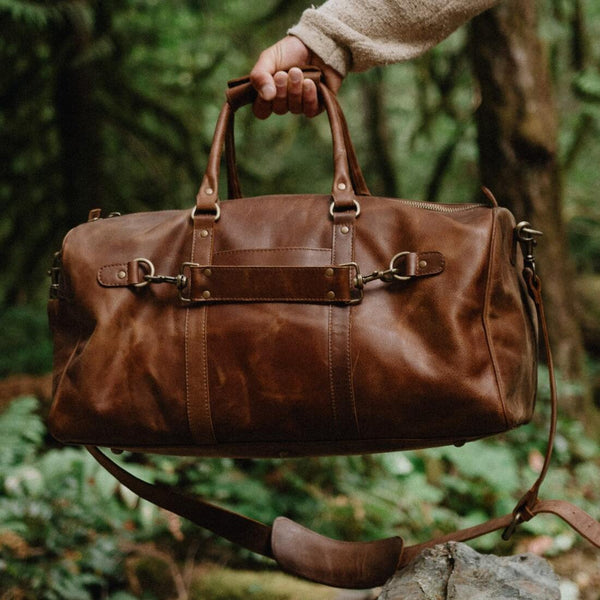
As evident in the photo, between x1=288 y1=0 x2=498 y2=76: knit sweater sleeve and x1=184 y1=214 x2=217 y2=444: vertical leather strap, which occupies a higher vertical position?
x1=288 y1=0 x2=498 y2=76: knit sweater sleeve

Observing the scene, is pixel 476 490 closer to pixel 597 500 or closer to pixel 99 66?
pixel 597 500

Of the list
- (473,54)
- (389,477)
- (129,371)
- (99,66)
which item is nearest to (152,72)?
(99,66)

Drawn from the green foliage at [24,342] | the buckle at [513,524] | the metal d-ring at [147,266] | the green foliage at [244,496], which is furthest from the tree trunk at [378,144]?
the buckle at [513,524]

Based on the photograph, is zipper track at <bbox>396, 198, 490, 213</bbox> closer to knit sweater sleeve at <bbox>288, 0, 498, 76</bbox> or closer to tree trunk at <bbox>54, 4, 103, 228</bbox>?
knit sweater sleeve at <bbox>288, 0, 498, 76</bbox>

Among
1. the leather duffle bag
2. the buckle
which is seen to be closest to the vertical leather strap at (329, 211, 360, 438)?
the leather duffle bag

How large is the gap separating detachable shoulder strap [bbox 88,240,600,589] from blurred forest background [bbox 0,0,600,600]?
2.71 ft

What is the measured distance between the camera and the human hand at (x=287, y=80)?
5.46 feet

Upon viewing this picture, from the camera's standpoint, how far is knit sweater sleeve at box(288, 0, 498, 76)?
5.52 feet

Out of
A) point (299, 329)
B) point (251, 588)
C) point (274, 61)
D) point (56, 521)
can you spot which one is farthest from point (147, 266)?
point (251, 588)

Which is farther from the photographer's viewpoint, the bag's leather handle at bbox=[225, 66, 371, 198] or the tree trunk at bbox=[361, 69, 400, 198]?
the tree trunk at bbox=[361, 69, 400, 198]

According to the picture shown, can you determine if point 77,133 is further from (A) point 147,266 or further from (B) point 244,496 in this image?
(A) point 147,266

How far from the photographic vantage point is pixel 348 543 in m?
1.65

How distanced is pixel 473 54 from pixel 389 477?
2386mm

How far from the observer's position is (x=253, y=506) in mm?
2869
